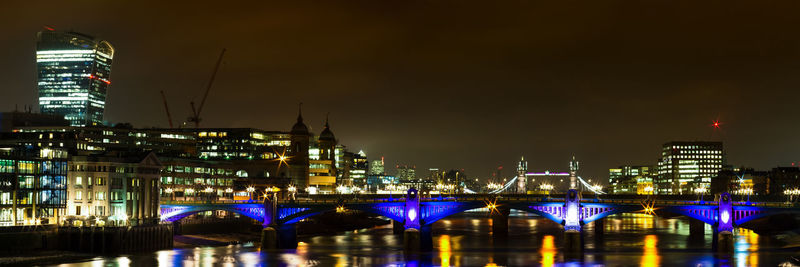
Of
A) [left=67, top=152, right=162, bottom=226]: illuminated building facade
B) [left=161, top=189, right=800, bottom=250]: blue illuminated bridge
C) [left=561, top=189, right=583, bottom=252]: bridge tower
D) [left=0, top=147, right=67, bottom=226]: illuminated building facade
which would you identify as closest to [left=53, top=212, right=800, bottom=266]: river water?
[left=561, top=189, right=583, bottom=252]: bridge tower

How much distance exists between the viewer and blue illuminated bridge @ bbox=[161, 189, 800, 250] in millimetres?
129750

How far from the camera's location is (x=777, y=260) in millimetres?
117375

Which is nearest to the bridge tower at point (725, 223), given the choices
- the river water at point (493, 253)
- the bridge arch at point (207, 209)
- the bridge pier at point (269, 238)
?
the river water at point (493, 253)

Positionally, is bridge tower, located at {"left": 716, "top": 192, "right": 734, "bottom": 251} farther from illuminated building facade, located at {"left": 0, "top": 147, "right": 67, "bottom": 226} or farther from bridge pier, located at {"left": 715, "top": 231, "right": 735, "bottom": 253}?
illuminated building facade, located at {"left": 0, "top": 147, "right": 67, "bottom": 226}

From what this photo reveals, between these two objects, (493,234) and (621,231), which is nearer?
(493,234)

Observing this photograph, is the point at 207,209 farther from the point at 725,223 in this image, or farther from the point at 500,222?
the point at 725,223

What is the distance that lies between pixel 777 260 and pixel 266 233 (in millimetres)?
70123

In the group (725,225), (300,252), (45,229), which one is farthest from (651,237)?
(45,229)

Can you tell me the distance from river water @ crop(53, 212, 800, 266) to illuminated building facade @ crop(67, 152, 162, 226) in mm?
12281

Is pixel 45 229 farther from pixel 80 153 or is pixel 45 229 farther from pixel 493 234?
pixel 493 234

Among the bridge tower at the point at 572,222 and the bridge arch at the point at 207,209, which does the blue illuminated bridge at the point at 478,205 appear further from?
the bridge arch at the point at 207,209

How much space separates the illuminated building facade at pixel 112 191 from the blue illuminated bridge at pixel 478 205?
5.99 m

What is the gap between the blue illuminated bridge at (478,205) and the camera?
130 meters

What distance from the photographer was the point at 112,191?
14362 cm
